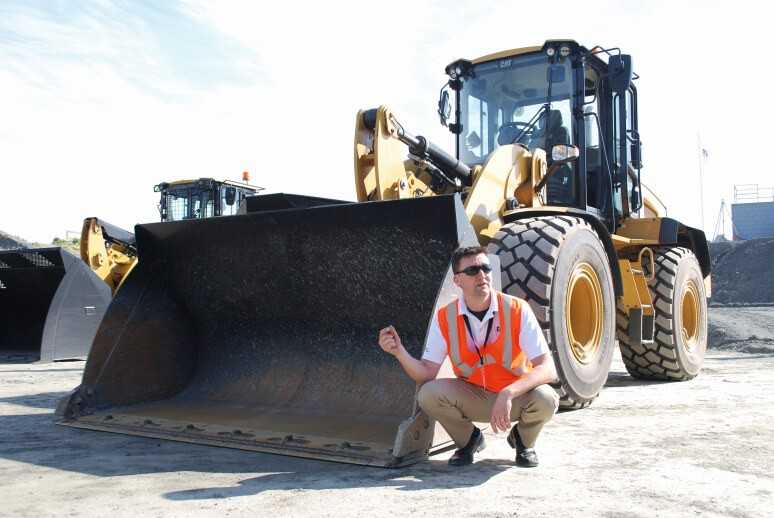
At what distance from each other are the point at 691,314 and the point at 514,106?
3107 mm

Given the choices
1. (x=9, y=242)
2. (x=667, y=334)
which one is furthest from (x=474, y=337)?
(x=9, y=242)

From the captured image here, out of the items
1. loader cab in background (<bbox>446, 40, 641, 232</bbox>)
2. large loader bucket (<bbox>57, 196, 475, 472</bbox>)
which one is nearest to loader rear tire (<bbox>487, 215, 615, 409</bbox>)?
large loader bucket (<bbox>57, 196, 475, 472</bbox>)

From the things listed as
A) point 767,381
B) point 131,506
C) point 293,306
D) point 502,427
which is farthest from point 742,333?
point 131,506

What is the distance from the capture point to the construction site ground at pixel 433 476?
8.97 ft

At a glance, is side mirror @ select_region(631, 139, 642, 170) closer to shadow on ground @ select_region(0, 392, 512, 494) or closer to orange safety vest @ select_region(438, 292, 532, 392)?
orange safety vest @ select_region(438, 292, 532, 392)

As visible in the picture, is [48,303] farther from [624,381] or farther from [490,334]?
[490,334]

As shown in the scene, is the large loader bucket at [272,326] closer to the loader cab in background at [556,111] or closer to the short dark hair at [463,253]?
the short dark hair at [463,253]

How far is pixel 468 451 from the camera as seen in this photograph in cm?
342

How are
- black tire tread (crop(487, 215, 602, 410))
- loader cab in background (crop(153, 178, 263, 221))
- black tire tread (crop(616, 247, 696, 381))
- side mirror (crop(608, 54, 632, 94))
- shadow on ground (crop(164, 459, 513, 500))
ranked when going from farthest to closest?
loader cab in background (crop(153, 178, 263, 221)) < black tire tread (crop(616, 247, 696, 381)) < side mirror (crop(608, 54, 632, 94)) < black tire tread (crop(487, 215, 602, 410)) < shadow on ground (crop(164, 459, 513, 500))

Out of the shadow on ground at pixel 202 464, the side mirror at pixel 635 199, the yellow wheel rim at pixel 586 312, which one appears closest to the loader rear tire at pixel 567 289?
the yellow wheel rim at pixel 586 312

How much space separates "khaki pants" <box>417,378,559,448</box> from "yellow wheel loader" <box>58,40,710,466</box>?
122mm

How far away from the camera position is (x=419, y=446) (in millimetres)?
3424

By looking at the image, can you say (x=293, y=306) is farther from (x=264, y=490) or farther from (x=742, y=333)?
(x=742, y=333)

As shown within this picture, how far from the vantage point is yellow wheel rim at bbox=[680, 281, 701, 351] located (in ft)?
24.8
